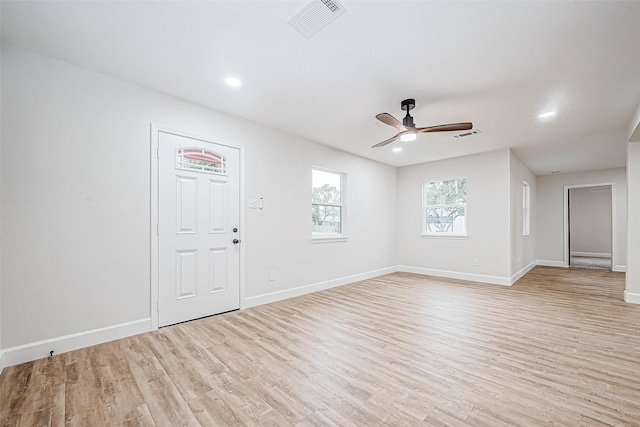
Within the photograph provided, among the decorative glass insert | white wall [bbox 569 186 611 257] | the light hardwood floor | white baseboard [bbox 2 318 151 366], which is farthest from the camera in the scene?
white wall [bbox 569 186 611 257]

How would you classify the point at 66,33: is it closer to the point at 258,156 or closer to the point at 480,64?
the point at 258,156

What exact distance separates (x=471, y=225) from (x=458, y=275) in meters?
1.08

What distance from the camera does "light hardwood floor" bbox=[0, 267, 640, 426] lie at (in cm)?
169

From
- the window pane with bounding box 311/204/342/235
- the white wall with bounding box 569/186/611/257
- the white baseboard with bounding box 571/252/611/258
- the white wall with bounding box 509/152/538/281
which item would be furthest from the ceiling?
the white baseboard with bounding box 571/252/611/258

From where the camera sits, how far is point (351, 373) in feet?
7.07

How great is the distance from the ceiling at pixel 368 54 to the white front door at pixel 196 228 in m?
0.66

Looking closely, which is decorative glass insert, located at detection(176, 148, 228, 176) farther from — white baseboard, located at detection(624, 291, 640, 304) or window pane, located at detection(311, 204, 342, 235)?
white baseboard, located at detection(624, 291, 640, 304)

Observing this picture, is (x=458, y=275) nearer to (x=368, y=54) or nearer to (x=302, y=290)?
(x=302, y=290)

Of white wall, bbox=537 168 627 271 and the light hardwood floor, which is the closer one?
the light hardwood floor

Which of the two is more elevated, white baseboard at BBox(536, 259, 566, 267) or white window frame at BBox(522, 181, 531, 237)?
white window frame at BBox(522, 181, 531, 237)

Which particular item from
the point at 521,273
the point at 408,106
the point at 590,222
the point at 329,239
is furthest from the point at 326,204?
the point at 590,222

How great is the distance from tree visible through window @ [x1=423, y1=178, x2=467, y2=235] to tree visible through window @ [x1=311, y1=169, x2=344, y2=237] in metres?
2.27

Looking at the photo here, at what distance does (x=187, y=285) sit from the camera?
10.7ft

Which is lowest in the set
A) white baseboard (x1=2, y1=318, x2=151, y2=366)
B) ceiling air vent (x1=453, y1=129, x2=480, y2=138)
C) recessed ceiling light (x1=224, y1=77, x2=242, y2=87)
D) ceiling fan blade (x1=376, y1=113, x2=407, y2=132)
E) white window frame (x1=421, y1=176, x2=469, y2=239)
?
white baseboard (x1=2, y1=318, x2=151, y2=366)
